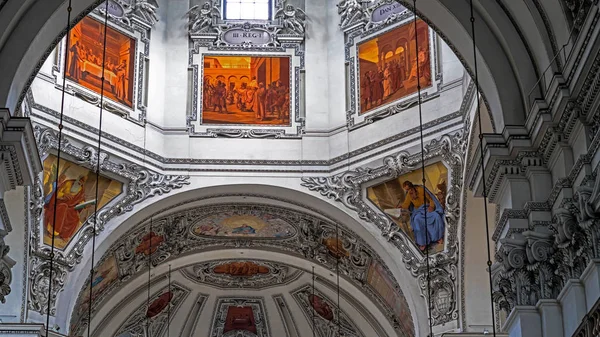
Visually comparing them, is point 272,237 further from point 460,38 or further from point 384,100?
point 460,38

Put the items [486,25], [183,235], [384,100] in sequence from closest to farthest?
[486,25]
[384,100]
[183,235]

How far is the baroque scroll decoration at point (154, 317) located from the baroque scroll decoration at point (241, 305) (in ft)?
3.43

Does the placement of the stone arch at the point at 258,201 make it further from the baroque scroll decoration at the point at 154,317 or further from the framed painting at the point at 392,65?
the baroque scroll decoration at the point at 154,317

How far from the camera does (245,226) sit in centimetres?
2281

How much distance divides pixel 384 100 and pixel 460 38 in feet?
24.2

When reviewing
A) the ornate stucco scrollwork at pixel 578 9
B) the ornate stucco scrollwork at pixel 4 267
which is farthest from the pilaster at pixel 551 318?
the ornate stucco scrollwork at pixel 4 267

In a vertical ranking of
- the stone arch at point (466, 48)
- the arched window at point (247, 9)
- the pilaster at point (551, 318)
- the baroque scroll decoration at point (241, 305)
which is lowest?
the pilaster at point (551, 318)

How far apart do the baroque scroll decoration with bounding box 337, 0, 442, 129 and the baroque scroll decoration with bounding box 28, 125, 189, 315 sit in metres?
3.17

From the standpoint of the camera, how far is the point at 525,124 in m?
12.6

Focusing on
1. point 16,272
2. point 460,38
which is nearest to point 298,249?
point 16,272

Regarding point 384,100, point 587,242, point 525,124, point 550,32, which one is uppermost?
point 384,100

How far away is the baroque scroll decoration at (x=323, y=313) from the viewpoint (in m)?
24.5

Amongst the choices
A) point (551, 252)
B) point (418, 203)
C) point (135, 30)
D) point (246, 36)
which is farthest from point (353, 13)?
point (551, 252)

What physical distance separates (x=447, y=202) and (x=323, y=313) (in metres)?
6.29
